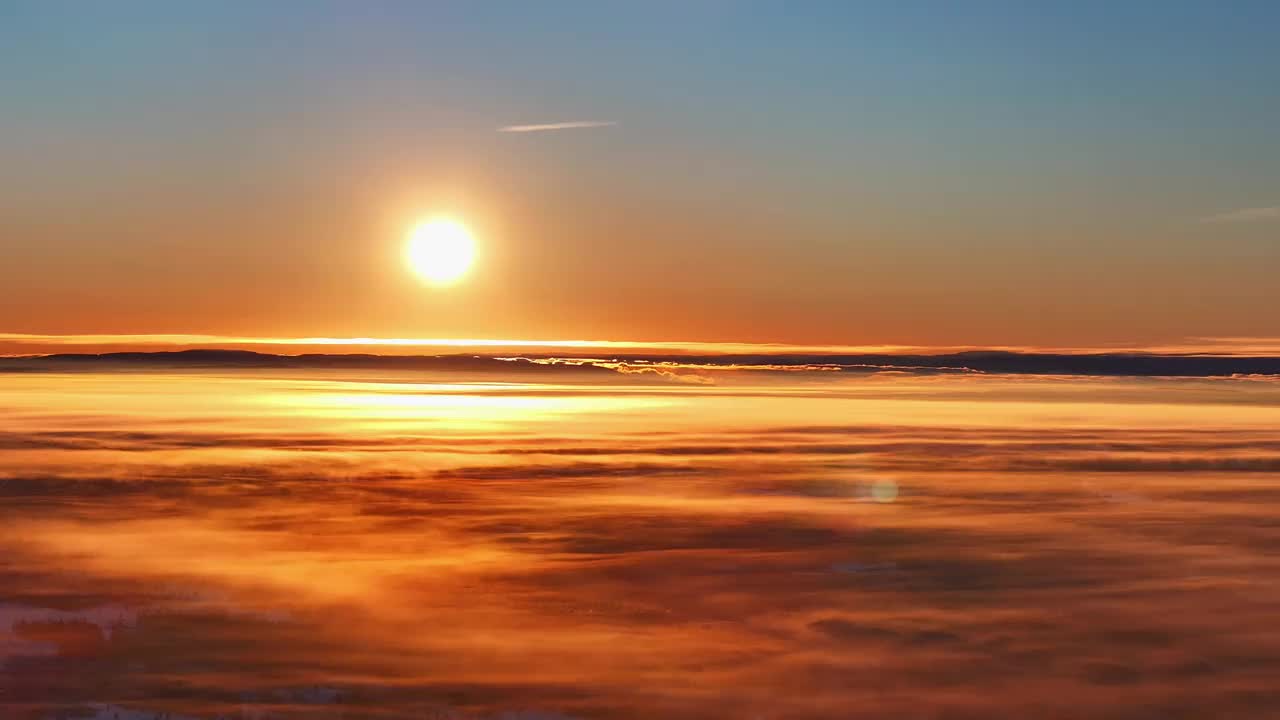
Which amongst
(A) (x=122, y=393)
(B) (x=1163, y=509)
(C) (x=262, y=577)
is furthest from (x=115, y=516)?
(A) (x=122, y=393)

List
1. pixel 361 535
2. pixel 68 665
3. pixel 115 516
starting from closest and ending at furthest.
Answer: pixel 68 665 → pixel 361 535 → pixel 115 516

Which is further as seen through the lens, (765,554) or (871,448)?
(871,448)

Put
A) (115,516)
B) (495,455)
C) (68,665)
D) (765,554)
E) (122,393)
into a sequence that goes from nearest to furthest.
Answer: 1. (68,665)
2. (765,554)
3. (115,516)
4. (495,455)
5. (122,393)

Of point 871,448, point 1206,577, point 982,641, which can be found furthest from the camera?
point 871,448

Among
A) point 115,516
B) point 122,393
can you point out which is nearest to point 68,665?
point 115,516

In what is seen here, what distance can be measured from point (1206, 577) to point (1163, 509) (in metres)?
5.50

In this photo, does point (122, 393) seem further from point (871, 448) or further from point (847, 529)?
point (847, 529)

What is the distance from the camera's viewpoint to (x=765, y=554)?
15703mm

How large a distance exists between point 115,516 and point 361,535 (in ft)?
11.5

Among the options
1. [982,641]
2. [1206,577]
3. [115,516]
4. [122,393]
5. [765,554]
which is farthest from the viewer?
[122,393]

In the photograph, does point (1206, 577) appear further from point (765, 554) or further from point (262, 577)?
point (262, 577)

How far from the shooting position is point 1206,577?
14.1m

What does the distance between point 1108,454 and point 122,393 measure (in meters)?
47.7

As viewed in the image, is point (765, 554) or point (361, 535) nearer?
point (765, 554)
